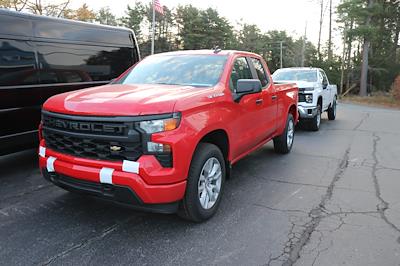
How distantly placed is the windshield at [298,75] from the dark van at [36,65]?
631cm

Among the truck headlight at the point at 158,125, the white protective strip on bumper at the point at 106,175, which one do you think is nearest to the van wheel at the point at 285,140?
the truck headlight at the point at 158,125

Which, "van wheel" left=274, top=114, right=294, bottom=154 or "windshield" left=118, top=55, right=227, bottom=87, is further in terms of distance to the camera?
"van wheel" left=274, top=114, right=294, bottom=154

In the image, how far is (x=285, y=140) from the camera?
6.79 m

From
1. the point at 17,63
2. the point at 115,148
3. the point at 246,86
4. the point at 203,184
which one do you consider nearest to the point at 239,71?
the point at 246,86

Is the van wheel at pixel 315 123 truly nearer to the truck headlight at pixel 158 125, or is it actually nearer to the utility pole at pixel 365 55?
the truck headlight at pixel 158 125

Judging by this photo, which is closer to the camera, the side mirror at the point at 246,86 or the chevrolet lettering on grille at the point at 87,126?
the chevrolet lettering on grille at the point at 87,126

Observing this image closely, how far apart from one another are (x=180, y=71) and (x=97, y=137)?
1.75 meters

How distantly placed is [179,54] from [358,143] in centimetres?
538

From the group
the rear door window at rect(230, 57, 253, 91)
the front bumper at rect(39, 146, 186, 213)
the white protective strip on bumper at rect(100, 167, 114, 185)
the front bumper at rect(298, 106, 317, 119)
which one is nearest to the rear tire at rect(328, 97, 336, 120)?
the front bumper at rect(298, 106, 317, 119)

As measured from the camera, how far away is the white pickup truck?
9.63 meters

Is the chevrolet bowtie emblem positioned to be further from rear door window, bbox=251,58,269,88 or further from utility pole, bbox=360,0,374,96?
utility pole, bbox=360,0,374,96

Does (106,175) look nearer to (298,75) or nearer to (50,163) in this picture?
(50,163)

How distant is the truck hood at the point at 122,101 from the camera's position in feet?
10.6

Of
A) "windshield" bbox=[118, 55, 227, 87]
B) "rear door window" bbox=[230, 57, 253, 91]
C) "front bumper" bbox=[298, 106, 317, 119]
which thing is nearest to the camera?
"windshield" bbox=[118, 55, 227, 87]
